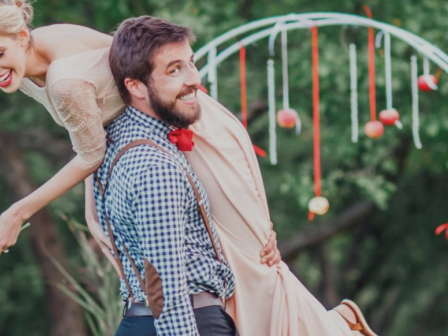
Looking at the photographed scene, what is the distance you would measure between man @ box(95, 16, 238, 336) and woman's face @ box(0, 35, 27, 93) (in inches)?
9.7

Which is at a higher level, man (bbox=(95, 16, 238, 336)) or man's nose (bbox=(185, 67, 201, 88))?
man's nose (bbox=(185, 67, 201, 88))

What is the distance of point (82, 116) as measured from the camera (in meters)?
2.62

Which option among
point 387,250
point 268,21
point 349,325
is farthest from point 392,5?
point 349,325

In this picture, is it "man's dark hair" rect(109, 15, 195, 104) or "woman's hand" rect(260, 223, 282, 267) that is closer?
"man's dark hair" rect(109, 15, 195, 104)

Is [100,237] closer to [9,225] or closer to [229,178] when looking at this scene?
[9,225]

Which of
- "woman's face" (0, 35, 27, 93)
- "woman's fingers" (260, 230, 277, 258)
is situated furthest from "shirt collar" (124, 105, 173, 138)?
"woman's fingers" (260, 230, 277, 258)

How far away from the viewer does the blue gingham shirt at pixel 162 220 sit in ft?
8.04

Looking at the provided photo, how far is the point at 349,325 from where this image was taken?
3.21 metres

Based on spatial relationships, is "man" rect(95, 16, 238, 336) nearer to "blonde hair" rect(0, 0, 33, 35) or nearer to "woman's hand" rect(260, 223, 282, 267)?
"woman's hand" rect(260, 223, 282, 267)

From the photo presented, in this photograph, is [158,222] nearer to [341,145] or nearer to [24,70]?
[24,70]

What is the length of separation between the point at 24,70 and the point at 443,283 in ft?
29.6

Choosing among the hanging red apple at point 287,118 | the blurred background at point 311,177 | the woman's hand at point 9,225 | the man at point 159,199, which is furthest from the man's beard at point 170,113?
the hanging red apple at point 287,118

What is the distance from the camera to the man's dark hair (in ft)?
8.34

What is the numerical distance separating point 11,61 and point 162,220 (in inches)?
24.0
